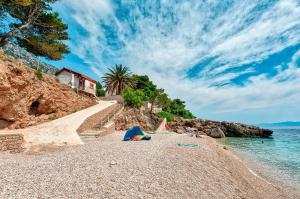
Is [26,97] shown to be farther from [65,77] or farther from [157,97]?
[157,97]

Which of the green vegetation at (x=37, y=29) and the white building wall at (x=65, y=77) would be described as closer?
the green vegetation at (x=37, y=29)

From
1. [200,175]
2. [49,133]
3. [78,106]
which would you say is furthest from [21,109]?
[200,175]

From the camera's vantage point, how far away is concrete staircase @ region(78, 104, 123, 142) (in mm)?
15367

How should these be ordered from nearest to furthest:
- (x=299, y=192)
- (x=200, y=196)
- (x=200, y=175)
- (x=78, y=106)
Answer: (x=200, y=196)
(x=200, y=175)
(x=299, y=192)
(x=78, y=106)

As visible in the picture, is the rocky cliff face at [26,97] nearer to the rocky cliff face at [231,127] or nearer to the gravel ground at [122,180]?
the gravel ground at [122,180]

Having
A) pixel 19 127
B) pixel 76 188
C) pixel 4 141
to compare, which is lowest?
pixel 76 188

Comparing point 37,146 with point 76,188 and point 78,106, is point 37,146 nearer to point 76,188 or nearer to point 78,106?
point 76,188

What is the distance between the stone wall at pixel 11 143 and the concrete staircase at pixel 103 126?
15.2ft

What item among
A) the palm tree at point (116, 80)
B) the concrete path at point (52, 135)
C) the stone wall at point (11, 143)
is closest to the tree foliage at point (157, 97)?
the palm tree at point (116, 80)

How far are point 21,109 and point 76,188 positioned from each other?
12.7 metres

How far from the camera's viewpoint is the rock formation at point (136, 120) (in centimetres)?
2689

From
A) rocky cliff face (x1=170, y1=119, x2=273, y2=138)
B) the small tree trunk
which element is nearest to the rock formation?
rocky cliff face (x1=170, y1=119, x2=273, y2=138)

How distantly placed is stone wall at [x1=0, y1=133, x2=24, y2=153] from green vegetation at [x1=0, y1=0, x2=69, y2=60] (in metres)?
9.96

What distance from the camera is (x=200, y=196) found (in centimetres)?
469
